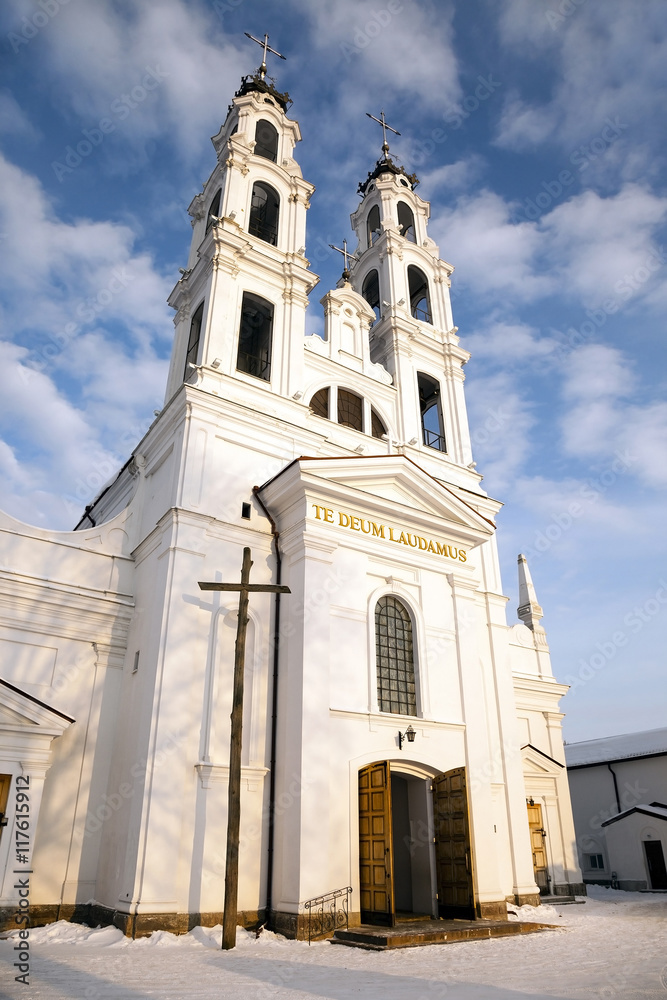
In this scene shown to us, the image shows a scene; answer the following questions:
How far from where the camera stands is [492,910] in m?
15.6

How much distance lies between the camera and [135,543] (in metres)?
18.6

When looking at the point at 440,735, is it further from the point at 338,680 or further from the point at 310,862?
the point at 310,862

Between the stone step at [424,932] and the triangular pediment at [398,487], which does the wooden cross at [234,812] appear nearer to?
the stone step at [424,932]

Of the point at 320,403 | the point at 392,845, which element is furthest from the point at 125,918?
the point at 320,403

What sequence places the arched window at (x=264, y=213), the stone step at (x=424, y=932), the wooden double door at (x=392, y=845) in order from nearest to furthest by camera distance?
1. the stone step at (x=424, y=932)
2. the wooden double door at (x=392, y=845)
3. the arched window at (x=264, y=213)

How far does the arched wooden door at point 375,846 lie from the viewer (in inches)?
539

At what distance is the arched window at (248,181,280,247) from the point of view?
2475 centimetres

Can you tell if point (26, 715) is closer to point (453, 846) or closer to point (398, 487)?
point (453, 846)

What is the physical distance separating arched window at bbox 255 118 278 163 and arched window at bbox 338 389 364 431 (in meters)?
11.0

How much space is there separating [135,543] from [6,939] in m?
9.18

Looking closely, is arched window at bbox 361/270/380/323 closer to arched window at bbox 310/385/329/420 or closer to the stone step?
arched window at bbox 310/385/329/420

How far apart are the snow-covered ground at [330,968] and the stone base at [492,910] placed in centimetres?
177

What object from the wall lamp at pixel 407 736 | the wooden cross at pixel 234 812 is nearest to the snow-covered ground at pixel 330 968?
the wooden cross at pixel 234 812

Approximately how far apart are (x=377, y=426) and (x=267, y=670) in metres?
10.4
